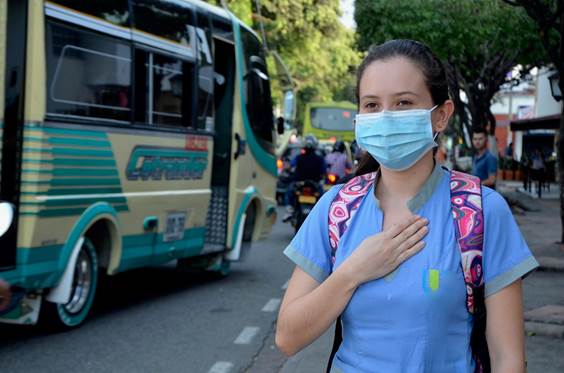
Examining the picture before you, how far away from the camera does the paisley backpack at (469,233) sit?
85.4 inches

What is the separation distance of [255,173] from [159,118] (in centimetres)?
283

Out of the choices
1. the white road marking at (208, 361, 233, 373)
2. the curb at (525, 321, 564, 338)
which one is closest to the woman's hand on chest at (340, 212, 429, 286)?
the white road marking at (208, 361, 233, 373)

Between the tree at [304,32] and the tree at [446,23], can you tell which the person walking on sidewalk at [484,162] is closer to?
the tree at [446,23]

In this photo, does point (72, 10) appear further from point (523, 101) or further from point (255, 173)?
point (523, 101)

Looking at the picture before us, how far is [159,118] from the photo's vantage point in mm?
8711

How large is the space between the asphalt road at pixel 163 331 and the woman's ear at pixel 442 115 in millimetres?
4295

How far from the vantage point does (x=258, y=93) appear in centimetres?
1141

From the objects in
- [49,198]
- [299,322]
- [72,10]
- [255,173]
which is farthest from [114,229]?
[299,322]

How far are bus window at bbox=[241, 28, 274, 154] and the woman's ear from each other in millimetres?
8617

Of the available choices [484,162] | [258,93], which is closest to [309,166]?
[258,93]

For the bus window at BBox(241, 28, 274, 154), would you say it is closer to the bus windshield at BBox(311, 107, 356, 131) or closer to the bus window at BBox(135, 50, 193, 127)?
the bus window at BBox(135, 50, 193, 127)

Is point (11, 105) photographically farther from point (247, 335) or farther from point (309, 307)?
point (309, 307)

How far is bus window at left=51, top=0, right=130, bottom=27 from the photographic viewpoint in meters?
7.20

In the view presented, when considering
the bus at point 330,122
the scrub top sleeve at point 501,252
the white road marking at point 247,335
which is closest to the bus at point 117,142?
the white road marking at point 247,335
